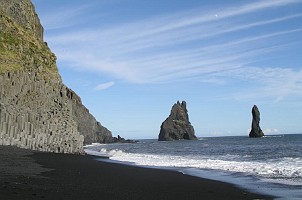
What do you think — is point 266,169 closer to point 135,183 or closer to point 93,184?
point 135,183

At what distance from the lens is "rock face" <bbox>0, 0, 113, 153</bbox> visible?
127 ft

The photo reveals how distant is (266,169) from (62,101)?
29.4 m

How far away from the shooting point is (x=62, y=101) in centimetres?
4800

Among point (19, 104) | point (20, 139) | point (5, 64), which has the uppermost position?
point (5, 64)

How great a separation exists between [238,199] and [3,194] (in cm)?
968

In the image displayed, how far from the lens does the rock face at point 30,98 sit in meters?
38.7

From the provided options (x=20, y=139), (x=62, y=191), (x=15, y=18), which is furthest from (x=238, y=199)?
(x=15, y=18)

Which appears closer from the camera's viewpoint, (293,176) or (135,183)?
(135,183)

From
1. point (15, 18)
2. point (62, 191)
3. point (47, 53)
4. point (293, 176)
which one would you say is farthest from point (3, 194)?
point (15, 18)

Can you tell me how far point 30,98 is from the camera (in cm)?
4231

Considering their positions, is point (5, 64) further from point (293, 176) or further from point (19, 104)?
point (293, 176)

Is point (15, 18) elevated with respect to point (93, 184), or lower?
elevated

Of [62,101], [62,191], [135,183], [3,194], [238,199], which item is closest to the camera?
[3,194]

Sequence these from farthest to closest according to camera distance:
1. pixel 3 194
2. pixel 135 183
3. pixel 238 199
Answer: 1. pixel 135 183
2. pixel 238 199
3. pixel 3 194
